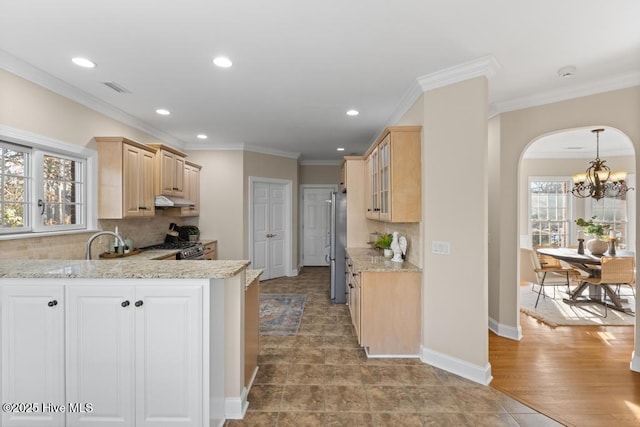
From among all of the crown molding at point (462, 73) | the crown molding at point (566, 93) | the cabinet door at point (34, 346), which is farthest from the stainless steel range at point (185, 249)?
the crown molding at point (566, 93)

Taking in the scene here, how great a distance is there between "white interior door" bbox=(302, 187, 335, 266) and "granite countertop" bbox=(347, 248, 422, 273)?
148 inches

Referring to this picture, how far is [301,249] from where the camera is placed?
299 inches

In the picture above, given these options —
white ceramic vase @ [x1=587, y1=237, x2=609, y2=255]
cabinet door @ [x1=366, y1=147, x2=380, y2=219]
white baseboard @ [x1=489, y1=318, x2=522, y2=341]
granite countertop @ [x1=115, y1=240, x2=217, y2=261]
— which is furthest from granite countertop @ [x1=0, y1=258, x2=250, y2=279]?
white ceramic vase @ [x1=587, y1=237, x2=609, y2=255]

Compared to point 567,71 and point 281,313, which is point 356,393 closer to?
point 281,313

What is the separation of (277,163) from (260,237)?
165 cm

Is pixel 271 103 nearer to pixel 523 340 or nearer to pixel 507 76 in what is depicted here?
pixel 507 76

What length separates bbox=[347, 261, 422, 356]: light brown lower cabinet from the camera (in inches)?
117

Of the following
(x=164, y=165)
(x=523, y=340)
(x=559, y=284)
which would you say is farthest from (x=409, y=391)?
(x=559, y=284)

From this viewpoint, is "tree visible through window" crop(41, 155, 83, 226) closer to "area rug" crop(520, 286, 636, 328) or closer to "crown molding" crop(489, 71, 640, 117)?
"crown molding" crop(489, 71, 640, 117)

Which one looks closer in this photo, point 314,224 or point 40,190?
point 40,190

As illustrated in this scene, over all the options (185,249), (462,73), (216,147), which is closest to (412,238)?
(462,73)

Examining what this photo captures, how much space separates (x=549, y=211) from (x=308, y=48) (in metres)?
6.28

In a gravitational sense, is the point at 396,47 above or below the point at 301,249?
above

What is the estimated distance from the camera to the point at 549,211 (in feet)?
20.1
